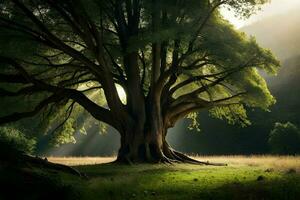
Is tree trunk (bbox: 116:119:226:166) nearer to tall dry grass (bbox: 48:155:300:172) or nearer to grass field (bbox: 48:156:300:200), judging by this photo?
tall dry grass (bbox: 48:155:300:172)

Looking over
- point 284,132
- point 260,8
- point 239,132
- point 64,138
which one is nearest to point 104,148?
point 239,132

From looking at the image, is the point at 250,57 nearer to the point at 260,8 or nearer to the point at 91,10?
the point at 260,8

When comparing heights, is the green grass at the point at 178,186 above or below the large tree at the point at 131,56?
below

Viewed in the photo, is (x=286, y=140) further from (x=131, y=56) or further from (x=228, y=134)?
(x=131, y=56)

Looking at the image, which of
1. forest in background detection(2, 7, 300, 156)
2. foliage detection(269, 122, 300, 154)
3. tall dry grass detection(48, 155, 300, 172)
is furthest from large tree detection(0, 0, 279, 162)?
forest in background detection(2, 7, 300, 156)

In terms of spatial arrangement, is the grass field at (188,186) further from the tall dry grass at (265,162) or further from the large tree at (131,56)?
the large tree at (131,56)

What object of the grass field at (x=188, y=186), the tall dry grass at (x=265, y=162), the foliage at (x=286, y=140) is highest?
the foliage at (x=286, y=140)

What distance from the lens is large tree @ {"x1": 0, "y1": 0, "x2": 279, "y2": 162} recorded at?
21797mm

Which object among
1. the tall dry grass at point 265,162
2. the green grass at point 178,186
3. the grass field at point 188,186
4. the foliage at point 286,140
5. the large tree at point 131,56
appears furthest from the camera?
the foliage at point 286,140

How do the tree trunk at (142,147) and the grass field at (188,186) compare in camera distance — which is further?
the tree trunk at (142,147)

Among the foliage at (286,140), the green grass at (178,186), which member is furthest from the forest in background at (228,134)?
the green grass at (178,186)

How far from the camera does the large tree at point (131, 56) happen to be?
71.5ft

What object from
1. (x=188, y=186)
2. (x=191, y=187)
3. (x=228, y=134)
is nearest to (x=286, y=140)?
(x=228, y=134)

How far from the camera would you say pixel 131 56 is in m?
26.4
